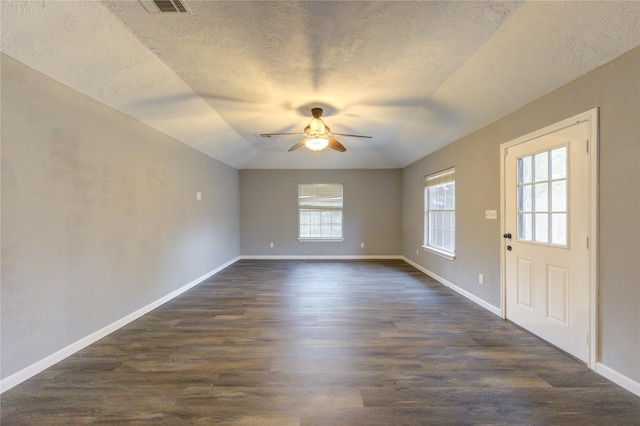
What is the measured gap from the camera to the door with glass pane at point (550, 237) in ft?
7.05

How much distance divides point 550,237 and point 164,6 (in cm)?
373

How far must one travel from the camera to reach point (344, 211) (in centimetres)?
681

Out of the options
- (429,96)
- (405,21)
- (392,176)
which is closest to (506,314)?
(429,96)

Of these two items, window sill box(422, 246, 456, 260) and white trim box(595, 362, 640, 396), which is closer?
white trim box(595, 362, 640, 396)

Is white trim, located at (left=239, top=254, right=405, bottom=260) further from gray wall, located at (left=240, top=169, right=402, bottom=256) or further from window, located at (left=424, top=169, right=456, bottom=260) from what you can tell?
window, located at (left=424, top=169, right=456, bottom=260)

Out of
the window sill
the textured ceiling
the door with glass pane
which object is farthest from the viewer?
the window sill

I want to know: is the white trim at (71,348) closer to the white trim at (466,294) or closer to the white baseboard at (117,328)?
the white baseboard at (117,328)

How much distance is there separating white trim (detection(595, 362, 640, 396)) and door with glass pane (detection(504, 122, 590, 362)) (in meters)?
0.13

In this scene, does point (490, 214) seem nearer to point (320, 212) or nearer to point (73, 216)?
point (320, 212)

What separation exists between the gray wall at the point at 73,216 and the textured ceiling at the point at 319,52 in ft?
0.90

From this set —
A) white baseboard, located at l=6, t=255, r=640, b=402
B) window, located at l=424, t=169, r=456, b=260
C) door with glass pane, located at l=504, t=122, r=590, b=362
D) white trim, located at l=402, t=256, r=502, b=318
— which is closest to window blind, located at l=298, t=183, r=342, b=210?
window, located at l=424, t=169, r=456, b=260

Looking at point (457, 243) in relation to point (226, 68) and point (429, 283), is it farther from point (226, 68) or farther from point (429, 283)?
point (226, 68)

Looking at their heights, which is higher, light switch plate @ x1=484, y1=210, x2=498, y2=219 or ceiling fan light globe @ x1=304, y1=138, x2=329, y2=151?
ceiling fan light globe @ x1=304, y1=138, x2=329, y2=151

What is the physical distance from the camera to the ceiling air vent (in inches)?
66.6
